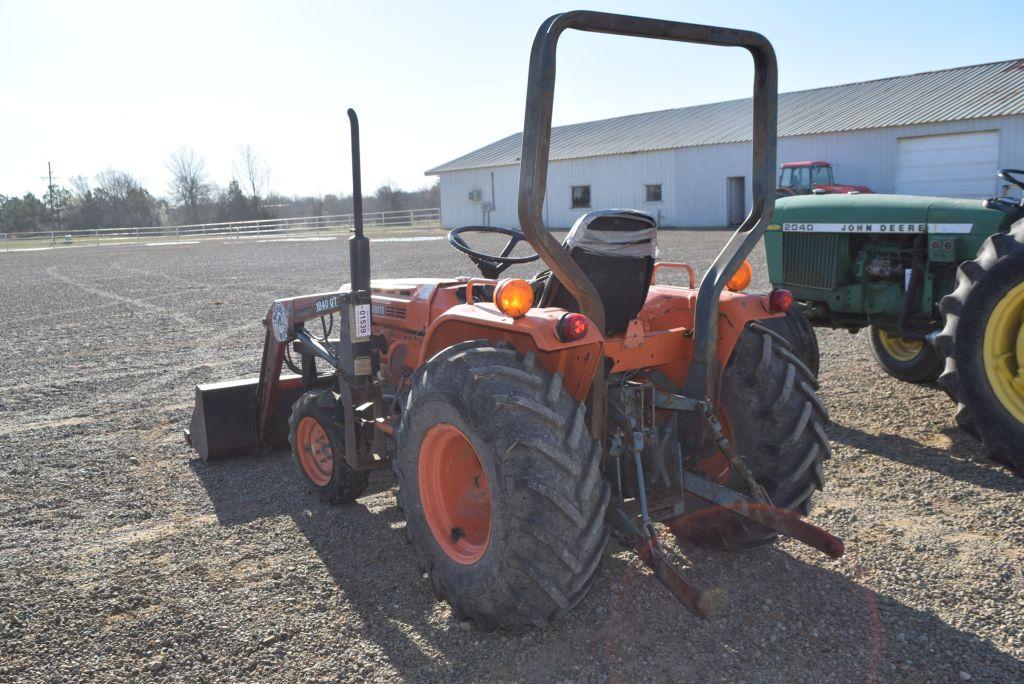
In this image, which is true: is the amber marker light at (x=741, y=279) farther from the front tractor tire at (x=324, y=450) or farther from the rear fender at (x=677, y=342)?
the front tractor tire at (x=324, y=450)

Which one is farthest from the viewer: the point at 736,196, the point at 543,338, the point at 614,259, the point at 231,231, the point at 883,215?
the point at 231,231

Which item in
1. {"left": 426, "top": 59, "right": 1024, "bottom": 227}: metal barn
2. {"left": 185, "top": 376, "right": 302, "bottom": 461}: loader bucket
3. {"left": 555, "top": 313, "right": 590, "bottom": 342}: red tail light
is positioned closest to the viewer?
{"left": 555, "top": 313, "right": 590, "bottom": 342}: red tail light

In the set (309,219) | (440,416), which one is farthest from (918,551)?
(309,219)

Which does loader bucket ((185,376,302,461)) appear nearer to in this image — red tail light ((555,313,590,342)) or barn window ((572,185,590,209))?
red tail light ((555,313,590,342))

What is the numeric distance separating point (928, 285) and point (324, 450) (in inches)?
165

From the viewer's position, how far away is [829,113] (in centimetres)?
2902

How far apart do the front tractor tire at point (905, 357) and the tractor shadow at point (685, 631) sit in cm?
324

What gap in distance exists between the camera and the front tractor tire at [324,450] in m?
4.32

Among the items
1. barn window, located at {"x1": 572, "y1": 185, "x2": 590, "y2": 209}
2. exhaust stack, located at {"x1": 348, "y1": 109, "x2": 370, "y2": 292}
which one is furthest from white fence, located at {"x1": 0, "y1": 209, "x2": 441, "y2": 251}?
exhaust stack, located at {"x1": 348, "y1": 109, "x2": 370, "y2": 292}

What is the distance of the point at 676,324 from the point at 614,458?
90cm

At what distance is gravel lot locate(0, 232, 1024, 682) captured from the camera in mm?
2965

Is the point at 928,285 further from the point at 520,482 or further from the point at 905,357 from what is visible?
the point at 520,482

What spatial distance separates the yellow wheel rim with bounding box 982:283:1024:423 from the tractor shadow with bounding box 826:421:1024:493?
1.16 feet

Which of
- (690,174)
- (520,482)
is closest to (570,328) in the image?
(520,482)
